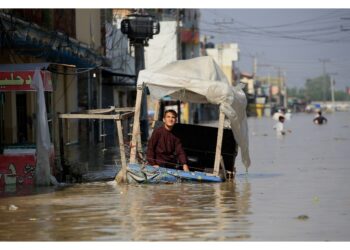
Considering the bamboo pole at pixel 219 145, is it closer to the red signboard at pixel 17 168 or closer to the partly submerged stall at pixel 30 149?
the partly submerged stall at pixel 30 149

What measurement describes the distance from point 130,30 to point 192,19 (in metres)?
59.5

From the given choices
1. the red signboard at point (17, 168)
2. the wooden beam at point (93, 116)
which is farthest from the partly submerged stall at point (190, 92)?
the red signboard at point (17, 168)

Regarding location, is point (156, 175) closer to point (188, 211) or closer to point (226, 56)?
point (188, 211)

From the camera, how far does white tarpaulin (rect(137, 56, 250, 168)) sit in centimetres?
1570

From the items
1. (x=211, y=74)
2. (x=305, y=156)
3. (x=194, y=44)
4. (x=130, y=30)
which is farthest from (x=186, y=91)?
(x=194, y=44)

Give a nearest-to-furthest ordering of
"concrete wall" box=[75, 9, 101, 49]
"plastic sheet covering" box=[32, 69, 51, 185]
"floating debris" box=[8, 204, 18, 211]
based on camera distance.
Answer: "floating debris" box=[8, 204, 18, 211] < "plastic sheet covering" box=[32, 69, 51, 185] < "concrete wall" box=[75, 9, 101, 49]

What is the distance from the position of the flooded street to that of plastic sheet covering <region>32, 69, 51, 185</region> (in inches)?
14.2

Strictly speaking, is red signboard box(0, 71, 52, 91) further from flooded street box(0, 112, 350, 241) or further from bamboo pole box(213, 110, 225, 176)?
bamboo pole box(213, 110, 225, 176)

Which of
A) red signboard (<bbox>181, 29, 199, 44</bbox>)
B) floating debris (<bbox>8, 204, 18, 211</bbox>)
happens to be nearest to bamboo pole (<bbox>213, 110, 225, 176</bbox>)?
floating debris (<bbox>8, 204, 18, 211</bbox>)

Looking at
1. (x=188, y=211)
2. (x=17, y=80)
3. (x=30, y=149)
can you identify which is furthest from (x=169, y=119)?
(x=188, y=211)

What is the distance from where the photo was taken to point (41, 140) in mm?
15406

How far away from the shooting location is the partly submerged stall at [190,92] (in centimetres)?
1554

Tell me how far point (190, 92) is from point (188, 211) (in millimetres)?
4852
